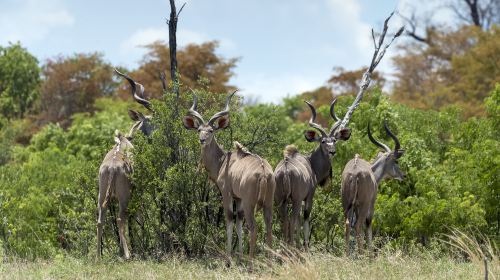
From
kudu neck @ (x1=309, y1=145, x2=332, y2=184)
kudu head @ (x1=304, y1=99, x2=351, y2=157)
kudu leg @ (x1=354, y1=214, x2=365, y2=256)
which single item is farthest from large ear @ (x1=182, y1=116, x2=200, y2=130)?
kudu leg @ (x1=354, y1=214, x2=365, y2=256)

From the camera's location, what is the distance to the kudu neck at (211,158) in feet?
38.4

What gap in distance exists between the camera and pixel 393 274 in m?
9.88

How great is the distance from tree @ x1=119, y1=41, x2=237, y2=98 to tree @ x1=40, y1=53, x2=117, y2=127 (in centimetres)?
203

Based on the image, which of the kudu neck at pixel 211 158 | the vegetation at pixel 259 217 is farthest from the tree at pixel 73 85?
the kudu neck at pixel 211 158

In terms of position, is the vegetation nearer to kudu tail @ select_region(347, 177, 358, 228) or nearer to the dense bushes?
the dense bushes

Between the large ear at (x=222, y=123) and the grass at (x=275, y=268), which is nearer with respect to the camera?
the grass at (x=275, y=268)

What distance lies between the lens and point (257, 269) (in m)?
10.6

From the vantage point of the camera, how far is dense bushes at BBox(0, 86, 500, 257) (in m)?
12.6

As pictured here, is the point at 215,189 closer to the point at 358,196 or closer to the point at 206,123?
the point at 206,123

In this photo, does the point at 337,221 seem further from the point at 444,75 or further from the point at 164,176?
the point at 444,75

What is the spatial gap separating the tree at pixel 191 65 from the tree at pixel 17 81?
482 cm

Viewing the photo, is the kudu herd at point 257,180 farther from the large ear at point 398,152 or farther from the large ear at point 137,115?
the large ear at point 398,152

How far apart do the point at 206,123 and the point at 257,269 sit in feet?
8.16

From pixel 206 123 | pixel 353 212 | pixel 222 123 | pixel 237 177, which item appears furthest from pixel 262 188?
pixel 353 212
